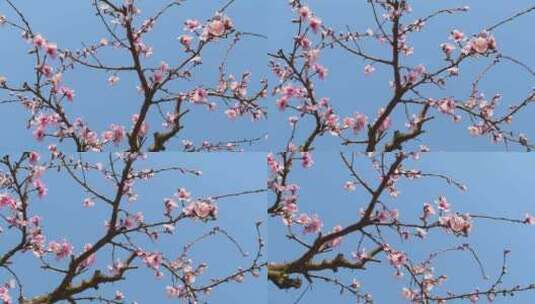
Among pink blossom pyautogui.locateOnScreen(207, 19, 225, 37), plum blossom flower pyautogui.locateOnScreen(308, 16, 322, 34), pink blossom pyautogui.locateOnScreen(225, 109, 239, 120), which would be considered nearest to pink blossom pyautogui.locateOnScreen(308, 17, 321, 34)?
plum blossom flower pyautogui.locateOnScreen(308, 16, 322, 34)

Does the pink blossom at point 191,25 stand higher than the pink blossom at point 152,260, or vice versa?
the pink blossom at point 191,25

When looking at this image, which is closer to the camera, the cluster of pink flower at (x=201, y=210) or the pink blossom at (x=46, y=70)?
the cluster of pink flower at (x=201, y=210)

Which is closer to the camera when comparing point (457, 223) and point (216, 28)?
point (457, 223)

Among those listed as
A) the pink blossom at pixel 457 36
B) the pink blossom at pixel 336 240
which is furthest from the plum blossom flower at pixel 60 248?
the pink blossom at pixel 457 36

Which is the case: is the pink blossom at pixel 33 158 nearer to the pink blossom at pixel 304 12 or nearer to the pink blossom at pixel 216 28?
the pink blossom at pixel 216 28

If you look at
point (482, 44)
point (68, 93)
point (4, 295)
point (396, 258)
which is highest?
point (482, 44)

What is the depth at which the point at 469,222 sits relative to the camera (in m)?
3.12

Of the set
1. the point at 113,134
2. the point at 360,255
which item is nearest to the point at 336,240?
the point at 360,255

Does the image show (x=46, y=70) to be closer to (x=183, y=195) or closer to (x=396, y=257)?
(x=183, y=195)

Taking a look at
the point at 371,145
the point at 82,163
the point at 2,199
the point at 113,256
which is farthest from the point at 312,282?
the point at 2,199

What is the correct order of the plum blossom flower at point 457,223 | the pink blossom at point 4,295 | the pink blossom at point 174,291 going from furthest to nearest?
the pink blossom at point 174,291 → the pink blossom at point 4,295 → the plum blossom flower at point 457,223

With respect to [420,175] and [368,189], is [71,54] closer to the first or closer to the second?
[368,189]

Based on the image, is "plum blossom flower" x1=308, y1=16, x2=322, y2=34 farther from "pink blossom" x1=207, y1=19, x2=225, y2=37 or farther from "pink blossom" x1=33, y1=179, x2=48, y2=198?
"pink blossom" x1=33, y1=179, x2=48, y2=198

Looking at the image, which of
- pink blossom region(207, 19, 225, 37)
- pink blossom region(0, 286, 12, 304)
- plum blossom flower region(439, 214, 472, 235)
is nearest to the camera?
plum blossom flower region(439, 214, 472, 235)
